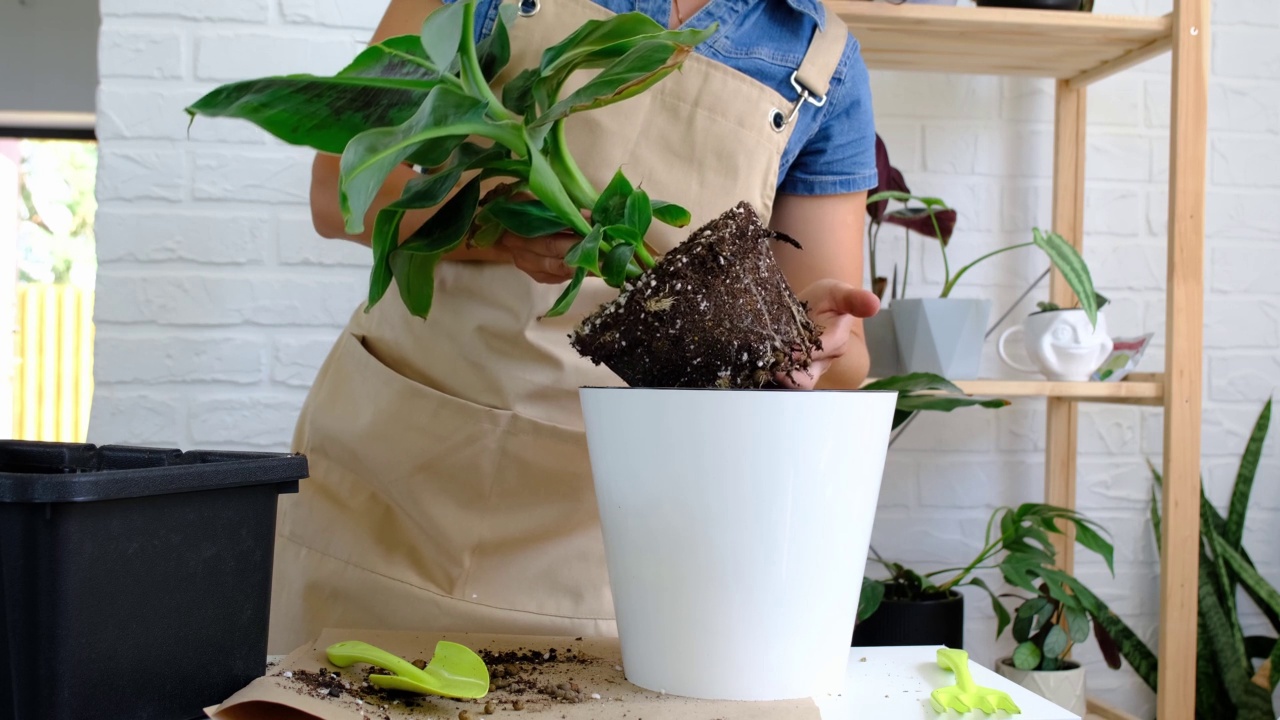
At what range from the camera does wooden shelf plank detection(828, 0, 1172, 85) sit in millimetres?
1440

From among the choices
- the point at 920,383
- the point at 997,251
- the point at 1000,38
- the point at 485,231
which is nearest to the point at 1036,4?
the point at 1000,38

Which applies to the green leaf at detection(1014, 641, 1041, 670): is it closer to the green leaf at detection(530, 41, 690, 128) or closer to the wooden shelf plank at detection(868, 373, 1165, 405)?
the wooden shelf plank at detection(868, 373, 1165, 405)

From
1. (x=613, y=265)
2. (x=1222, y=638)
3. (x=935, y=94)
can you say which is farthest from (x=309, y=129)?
(x=1222, y=638)

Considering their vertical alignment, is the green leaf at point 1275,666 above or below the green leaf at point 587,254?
below

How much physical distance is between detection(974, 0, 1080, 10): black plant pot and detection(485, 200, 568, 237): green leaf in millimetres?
1087

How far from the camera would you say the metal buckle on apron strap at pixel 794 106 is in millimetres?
943

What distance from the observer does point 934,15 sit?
1.44 meters

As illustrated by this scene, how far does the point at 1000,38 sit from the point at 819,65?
0.70 metres

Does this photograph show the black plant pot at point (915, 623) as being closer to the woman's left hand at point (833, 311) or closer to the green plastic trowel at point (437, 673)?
the woman's left hand at point (833, 311)

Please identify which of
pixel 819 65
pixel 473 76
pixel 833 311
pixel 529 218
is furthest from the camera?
pixel 819 65

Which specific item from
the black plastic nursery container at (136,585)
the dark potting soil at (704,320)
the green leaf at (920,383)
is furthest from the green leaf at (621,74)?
the green leaf at (920,383)

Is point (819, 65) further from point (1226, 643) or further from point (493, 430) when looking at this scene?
point (1226, 643)

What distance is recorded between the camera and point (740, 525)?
0.53m

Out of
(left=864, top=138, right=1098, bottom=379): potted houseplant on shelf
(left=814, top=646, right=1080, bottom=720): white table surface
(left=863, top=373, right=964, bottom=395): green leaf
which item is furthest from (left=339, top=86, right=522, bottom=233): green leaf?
(left=864, top=138, right=1098, bottom=379): potted houseplant on shelf
